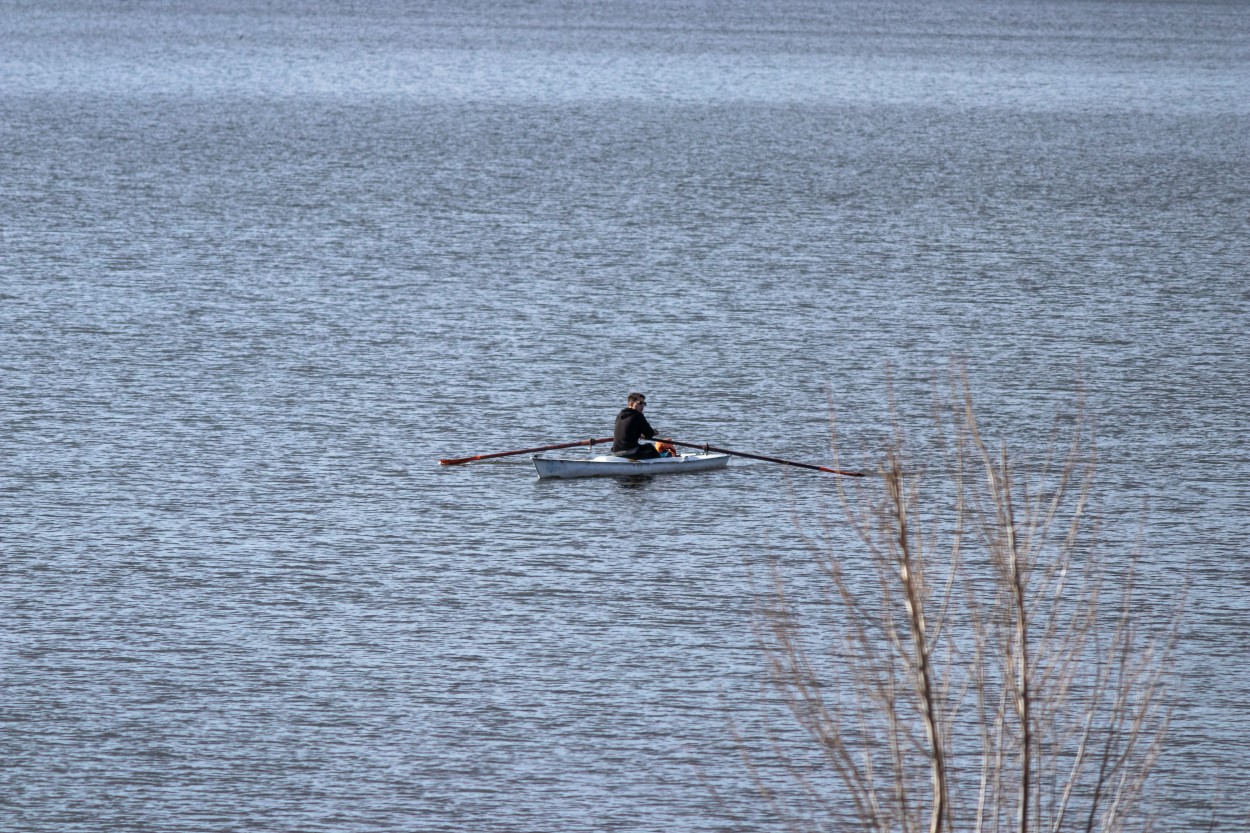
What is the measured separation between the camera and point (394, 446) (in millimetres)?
39094

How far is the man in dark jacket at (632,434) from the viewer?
1421 inches

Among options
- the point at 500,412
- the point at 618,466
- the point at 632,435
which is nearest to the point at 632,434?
the point at 632,435

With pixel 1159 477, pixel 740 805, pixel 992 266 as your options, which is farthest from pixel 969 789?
pixel 992 266

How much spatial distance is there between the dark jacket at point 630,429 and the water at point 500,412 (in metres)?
0.97

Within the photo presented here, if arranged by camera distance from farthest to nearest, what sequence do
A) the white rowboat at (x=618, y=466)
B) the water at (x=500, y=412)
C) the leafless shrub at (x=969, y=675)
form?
the white rowboat at (x=618, y=466) → the water at (x=500, y=412) → the leafless shrub at (x=969, y=675)

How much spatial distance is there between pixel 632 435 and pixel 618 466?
791mm

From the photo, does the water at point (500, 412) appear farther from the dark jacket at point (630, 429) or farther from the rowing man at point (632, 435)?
the dark jacket at point (630, 429)

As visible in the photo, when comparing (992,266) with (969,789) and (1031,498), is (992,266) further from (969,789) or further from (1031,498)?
(969,789)

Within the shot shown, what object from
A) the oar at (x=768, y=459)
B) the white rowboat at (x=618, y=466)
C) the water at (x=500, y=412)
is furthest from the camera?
the white rowboat at (x=618, y=466)

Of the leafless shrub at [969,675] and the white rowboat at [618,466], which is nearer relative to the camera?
the leafless shrub at [969,675]

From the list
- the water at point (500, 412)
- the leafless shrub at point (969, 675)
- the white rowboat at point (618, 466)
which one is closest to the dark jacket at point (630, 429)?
the white rowboat at point (618, 466)

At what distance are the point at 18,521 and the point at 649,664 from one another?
495 inches

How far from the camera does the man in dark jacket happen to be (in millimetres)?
36094

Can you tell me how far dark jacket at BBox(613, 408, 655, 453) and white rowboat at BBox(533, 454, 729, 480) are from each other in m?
0.45
